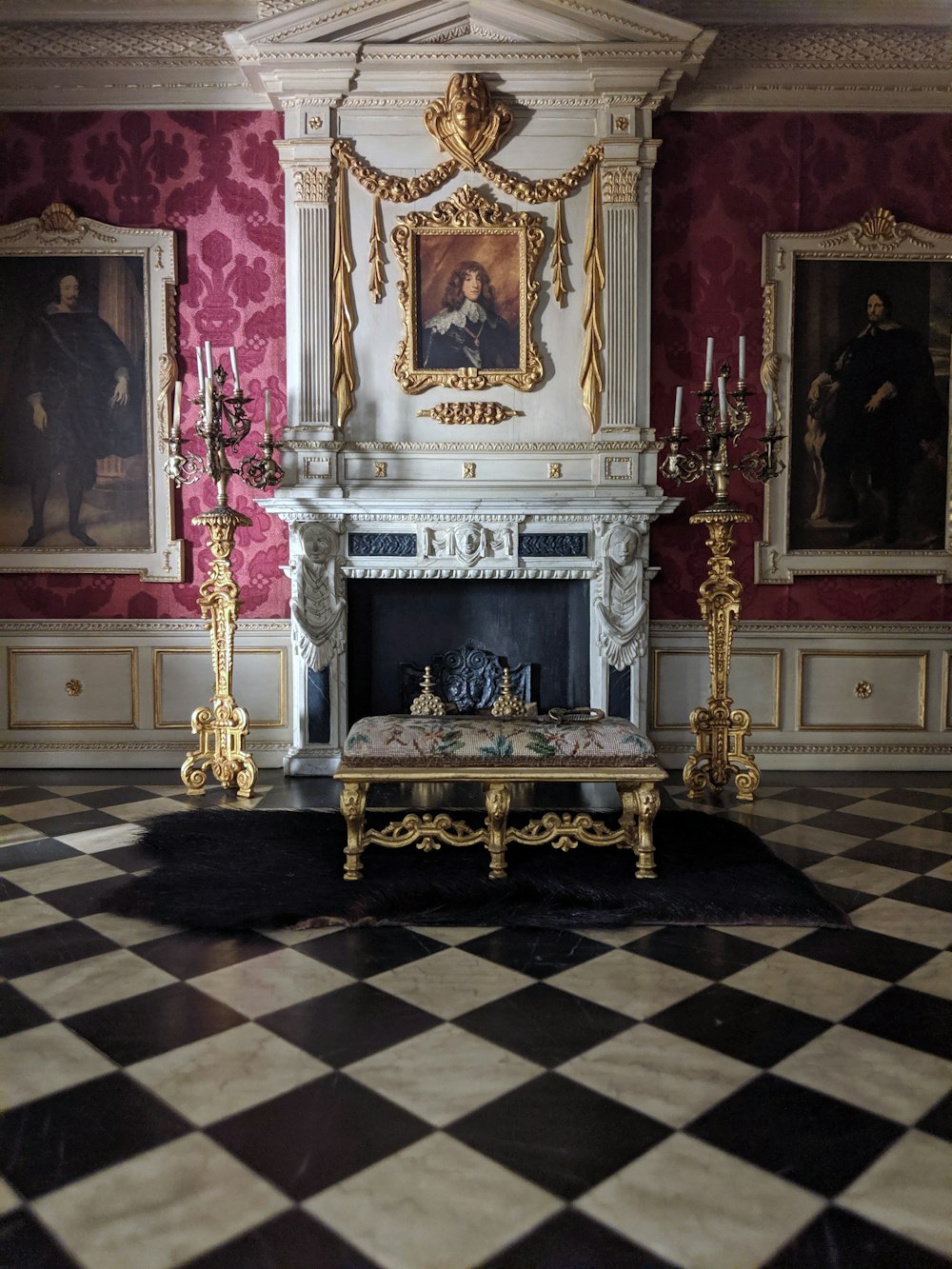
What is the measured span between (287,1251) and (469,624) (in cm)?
434

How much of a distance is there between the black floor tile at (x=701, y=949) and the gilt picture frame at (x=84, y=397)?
3.88 meters

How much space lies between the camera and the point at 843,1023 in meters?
2.71

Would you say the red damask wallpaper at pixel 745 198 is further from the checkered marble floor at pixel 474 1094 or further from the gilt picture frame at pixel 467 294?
the checkered marble floor at pixel 474 1094

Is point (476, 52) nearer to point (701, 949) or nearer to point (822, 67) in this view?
point (822, 67)

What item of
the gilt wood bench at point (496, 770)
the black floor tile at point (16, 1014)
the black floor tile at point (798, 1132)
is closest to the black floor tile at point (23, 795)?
the gilt wood bench at point (496, 770)

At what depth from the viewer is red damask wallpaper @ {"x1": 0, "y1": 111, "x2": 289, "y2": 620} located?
5.86 metres

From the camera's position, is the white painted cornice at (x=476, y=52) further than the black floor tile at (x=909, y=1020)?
Yes

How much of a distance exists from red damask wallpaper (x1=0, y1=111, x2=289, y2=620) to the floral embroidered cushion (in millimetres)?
2555

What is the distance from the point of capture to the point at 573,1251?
1.79m

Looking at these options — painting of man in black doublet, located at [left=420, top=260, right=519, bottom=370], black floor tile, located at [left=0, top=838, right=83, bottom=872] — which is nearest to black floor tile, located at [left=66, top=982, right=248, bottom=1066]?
black floor tile, located at [left=0, top=838, right=83, bottom=872]

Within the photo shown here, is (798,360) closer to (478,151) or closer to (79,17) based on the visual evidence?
(478,151)

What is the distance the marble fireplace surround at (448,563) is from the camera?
568 cm

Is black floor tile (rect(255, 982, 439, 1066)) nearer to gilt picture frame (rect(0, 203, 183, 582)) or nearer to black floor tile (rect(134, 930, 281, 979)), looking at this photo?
black floor tile (rect(134, 930, 281, 979))

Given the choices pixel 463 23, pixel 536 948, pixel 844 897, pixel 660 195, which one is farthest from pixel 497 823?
pixel 463 23
